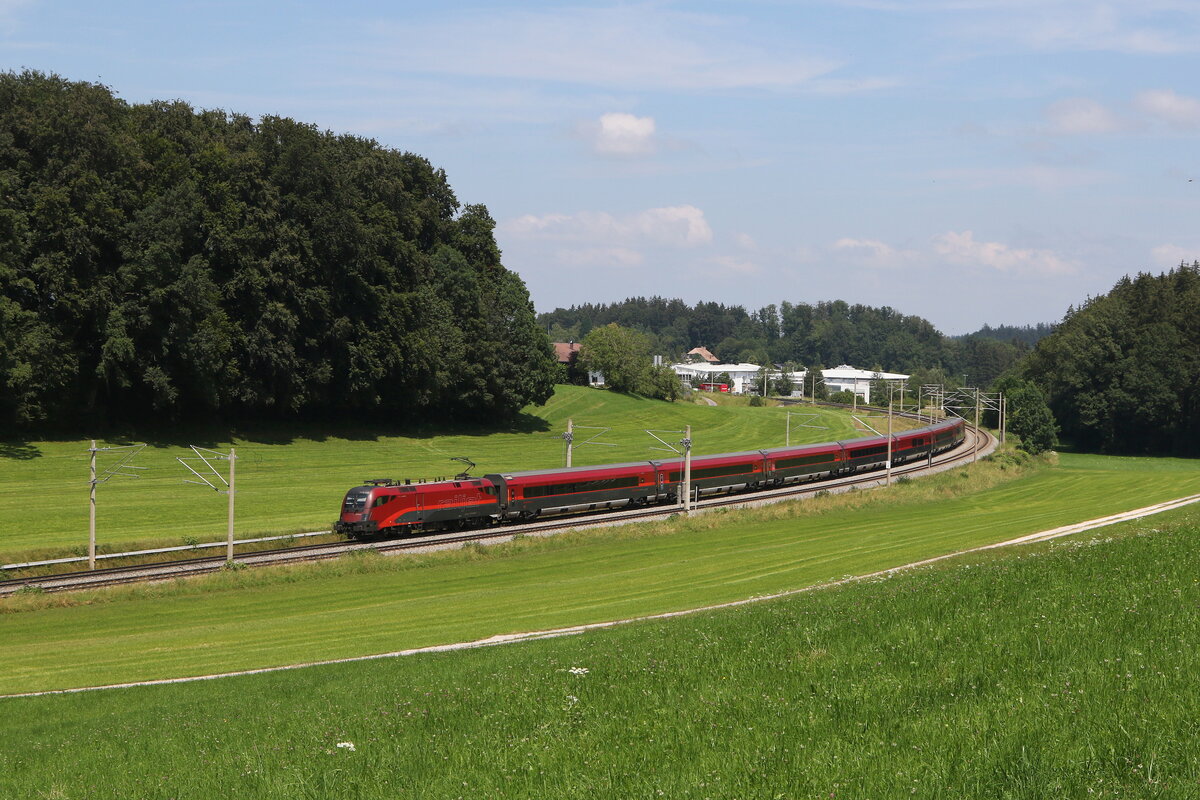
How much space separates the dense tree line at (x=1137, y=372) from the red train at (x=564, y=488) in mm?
53797

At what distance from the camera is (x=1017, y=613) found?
1400 cm

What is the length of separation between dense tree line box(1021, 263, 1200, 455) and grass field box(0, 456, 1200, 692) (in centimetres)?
6569

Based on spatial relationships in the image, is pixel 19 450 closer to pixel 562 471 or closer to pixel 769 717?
pixel 562 471

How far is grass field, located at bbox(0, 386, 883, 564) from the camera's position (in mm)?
46031

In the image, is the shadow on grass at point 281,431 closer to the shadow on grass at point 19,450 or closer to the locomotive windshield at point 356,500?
the shadow on grass at point 19,450

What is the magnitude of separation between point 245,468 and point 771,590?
46348 millimetres

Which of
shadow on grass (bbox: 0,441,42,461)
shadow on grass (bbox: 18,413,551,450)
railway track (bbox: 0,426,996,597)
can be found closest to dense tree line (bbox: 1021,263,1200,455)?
railway track (bbox: 0,426,996,597)

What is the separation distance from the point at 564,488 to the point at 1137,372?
85.7 metres

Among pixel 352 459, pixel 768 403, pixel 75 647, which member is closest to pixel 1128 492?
pixel 352 459

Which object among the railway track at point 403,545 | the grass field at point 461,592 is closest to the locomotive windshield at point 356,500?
the railway track at point 403,545

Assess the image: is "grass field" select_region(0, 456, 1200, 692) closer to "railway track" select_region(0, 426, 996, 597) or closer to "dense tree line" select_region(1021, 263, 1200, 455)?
"railway track" select_region(0, 426, 996, 597)

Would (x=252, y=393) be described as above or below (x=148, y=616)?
above

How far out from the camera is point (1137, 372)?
367ft

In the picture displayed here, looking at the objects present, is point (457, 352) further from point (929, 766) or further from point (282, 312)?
point (929, 766)
